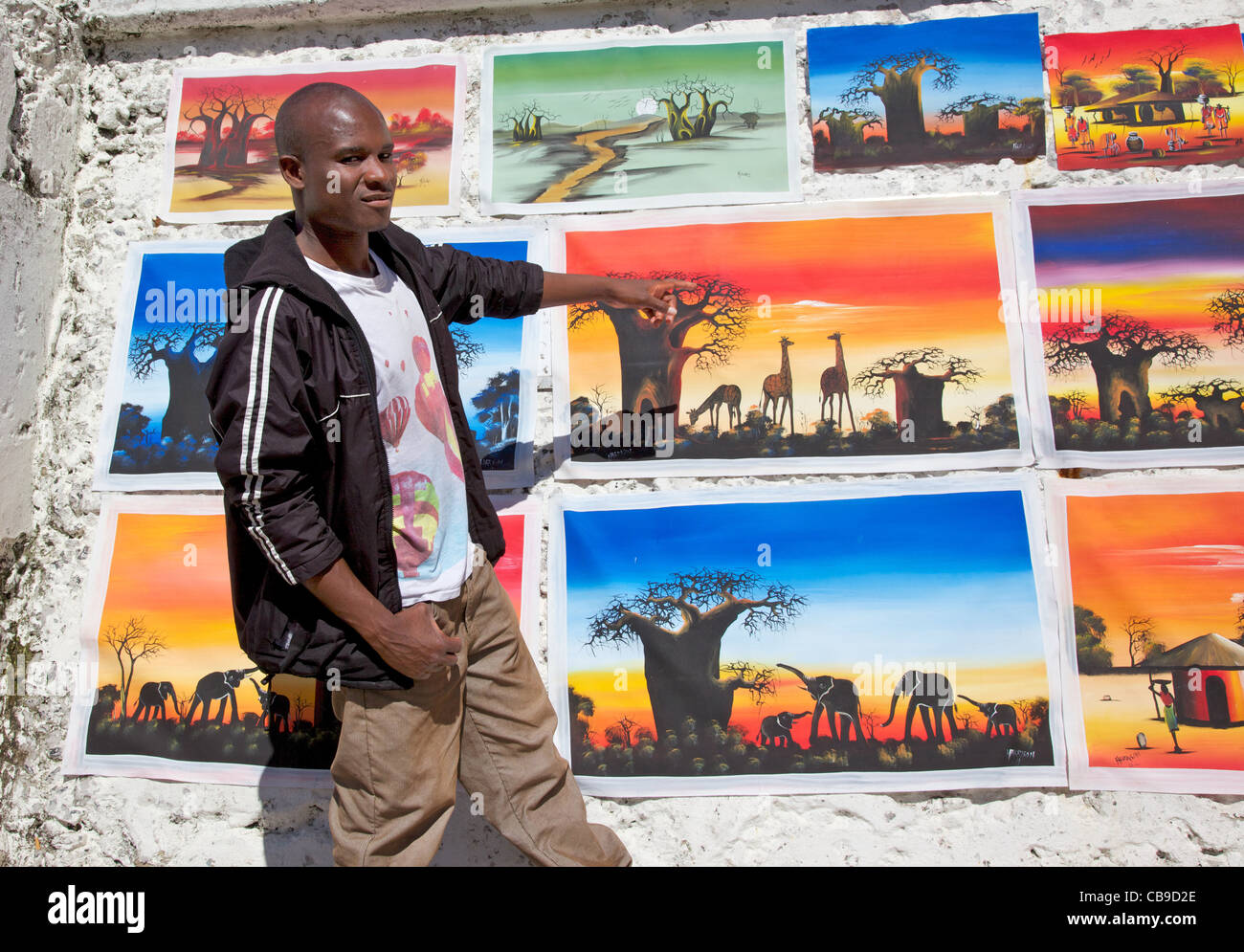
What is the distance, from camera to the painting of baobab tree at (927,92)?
97.6 inches

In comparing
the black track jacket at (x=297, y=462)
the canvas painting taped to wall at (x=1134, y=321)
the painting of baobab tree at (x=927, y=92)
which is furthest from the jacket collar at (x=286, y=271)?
the canvas painting taped to wall at (x=1134, y=321)

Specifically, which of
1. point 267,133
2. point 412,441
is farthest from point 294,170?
point 267,133

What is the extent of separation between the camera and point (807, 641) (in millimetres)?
2264

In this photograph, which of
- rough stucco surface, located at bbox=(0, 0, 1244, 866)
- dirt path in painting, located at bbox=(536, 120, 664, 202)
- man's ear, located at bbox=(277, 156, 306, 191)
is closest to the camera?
man's ear, located at bbox=(277, 156, 306, 191)

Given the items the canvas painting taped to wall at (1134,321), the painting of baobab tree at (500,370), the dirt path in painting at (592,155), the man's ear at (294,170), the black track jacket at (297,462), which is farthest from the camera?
the dirt path in painting at (592,155)

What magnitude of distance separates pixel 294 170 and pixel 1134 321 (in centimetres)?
208

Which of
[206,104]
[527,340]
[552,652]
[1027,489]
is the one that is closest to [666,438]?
[527,340]

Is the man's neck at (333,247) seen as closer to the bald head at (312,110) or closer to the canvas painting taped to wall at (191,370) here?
the bald head at (312,110)

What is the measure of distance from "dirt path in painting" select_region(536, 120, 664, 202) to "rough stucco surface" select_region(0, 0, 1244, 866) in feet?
0.79

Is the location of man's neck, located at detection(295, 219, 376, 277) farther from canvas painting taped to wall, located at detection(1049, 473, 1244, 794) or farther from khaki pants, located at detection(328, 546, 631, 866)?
canvas painting taped to wall, located at detection(1049, 473, 1244, 794)

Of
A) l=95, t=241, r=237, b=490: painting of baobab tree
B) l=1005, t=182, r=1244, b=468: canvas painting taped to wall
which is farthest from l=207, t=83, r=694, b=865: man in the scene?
l=1005, t=182, r=1244, b=468: canvas painting taped to wall

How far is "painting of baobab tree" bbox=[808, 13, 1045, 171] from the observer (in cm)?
248

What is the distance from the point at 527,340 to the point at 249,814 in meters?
1.44

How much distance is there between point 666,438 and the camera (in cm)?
240
